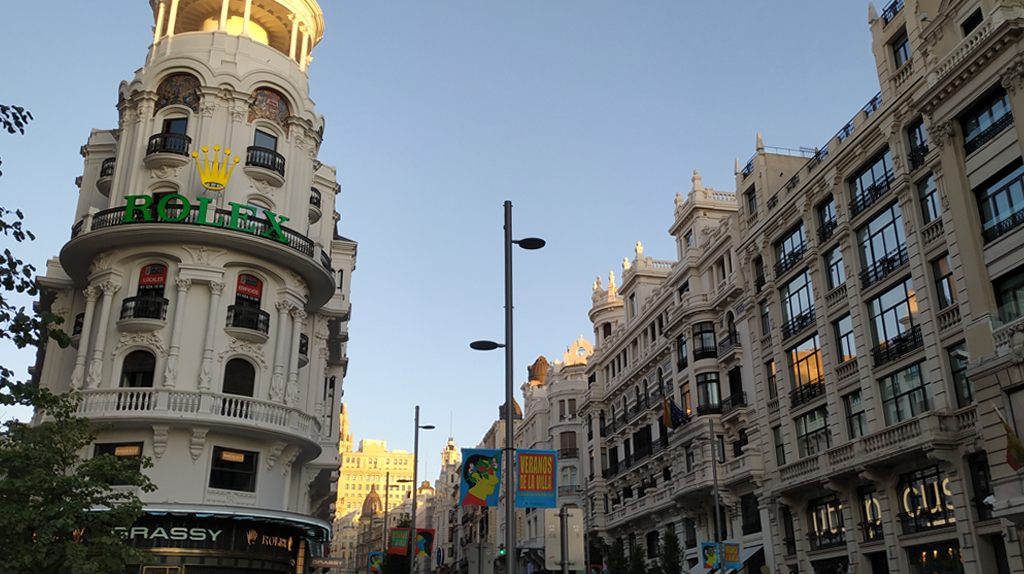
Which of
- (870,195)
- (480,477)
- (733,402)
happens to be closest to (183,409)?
(480,477)

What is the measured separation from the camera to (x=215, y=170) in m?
36.5

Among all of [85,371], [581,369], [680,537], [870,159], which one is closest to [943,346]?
[870,159]

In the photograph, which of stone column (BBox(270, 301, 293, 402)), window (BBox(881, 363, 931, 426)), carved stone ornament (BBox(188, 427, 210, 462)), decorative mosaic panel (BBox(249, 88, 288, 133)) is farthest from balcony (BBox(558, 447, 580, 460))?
carved stone ornament (BBox(188, 427, 210, 462))

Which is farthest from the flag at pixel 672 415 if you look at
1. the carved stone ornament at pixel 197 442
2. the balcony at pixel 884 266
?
the carved stone ornament at pixel 197 442

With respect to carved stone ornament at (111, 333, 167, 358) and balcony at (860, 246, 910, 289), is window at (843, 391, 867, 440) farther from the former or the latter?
carved stone ornament at (111, 333, 167, 358)

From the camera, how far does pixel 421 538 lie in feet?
133

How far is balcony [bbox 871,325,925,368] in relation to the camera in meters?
30.3

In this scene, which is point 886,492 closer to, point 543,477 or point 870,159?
point 870,159

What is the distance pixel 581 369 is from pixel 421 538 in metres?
38.8

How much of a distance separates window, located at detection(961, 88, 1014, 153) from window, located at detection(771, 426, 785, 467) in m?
16.4

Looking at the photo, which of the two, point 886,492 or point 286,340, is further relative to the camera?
point 286,340

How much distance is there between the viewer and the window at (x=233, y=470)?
33469mm

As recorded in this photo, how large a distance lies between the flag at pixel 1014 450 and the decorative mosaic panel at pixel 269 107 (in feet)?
103

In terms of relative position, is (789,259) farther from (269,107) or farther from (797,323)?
(269,107)
